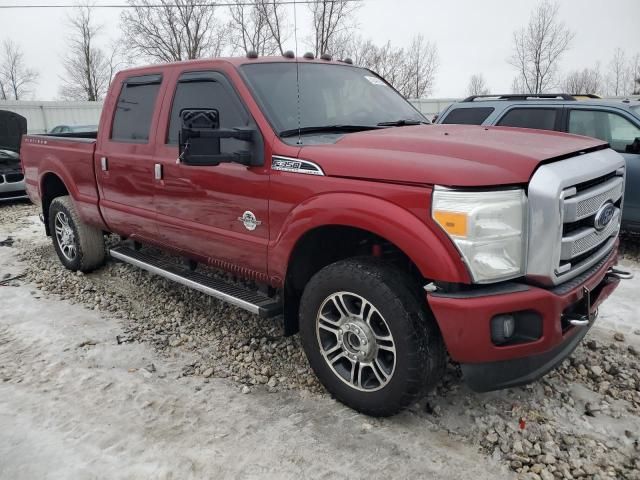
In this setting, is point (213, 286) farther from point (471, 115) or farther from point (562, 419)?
point (471, 115)

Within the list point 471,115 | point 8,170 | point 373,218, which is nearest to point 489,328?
point 373,218

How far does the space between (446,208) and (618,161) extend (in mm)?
1367

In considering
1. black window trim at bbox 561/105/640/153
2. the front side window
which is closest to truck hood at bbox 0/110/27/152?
black window trim at bbox 561/105/640/153

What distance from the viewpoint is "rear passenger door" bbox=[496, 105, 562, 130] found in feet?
21.5

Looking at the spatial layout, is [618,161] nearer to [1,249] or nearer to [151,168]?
[151,168]

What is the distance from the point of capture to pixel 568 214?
98.6 inches

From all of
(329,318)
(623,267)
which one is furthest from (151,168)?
(623,267)

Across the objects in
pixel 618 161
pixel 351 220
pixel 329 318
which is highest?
pixel 618 161

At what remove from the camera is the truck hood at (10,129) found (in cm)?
1034

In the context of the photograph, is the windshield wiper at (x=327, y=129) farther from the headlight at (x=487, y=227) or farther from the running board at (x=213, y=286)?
the headlight at (x=487, y=227)

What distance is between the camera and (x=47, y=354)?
3840 millimetres

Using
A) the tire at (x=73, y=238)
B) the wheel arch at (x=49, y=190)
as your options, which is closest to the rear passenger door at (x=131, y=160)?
the tire at (x=73, y=238)

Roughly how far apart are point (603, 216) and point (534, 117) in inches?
168

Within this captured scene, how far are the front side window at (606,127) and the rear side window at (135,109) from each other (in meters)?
4.91
